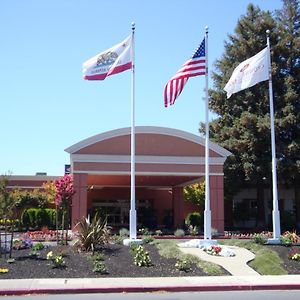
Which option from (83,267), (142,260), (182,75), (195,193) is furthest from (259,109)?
(83,267)

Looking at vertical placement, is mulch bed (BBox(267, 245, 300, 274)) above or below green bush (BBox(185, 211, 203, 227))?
below

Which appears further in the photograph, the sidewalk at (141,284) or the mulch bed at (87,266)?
the mulch bed at (87,266)

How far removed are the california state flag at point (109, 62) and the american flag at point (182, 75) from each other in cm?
214

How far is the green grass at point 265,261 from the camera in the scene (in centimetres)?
1717

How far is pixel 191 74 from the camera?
70.5 ft

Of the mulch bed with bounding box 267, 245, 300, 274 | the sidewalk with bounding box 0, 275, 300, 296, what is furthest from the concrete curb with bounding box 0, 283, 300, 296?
the mulch bed with bounding box 267, 245, 300, 274

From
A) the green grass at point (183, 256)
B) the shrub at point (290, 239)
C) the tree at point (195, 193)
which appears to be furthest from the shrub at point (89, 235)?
the tree at point (195, 193)

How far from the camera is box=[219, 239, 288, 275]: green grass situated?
56.3 feet

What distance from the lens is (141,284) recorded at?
14.5 metres

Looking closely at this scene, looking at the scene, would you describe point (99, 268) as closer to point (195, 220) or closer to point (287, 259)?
point (287, 259)

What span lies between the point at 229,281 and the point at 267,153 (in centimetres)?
2782

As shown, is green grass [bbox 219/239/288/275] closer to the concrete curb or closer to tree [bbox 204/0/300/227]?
the concrete curb

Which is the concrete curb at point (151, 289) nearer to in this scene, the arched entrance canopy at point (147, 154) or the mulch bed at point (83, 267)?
the mulch bed at point (83, 267)

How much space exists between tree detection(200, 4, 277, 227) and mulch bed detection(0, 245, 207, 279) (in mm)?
23545
